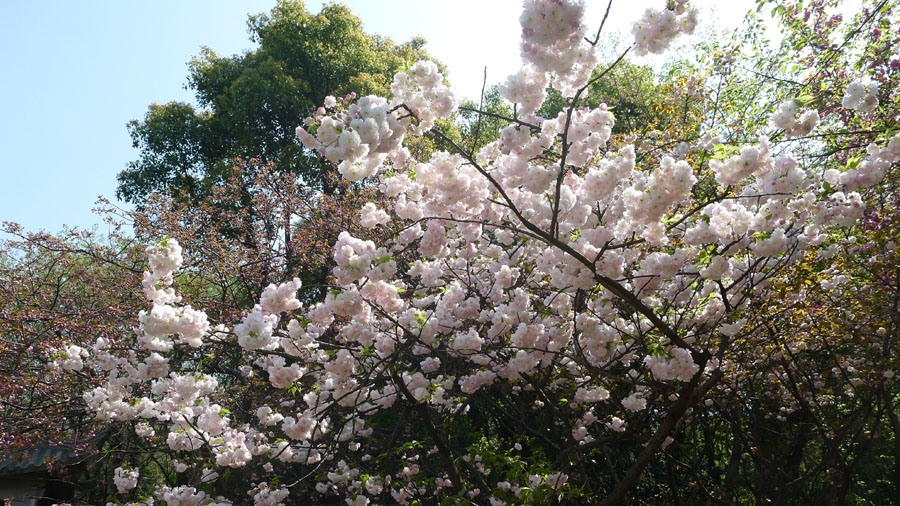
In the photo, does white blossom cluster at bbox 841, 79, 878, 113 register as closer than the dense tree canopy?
Yes

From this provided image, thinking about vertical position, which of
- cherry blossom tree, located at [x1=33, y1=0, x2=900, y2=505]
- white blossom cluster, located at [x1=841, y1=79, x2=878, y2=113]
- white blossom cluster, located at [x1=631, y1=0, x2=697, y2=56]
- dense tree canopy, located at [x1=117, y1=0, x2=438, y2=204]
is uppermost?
dense tree canopy, located at [x1=117, y1=0, x2=438, y2=204]

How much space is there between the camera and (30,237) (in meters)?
7.18

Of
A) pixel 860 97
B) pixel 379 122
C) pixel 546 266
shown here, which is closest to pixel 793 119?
pixel 860 97

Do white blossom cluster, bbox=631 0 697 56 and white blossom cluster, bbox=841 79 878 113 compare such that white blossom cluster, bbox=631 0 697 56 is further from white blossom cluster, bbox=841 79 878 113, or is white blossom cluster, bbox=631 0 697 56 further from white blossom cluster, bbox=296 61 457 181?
white blossom cluster, bbox=841 79 878 113

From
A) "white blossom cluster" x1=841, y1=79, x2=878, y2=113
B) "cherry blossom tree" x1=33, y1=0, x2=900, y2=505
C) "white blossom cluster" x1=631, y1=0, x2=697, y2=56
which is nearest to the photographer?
"white blossom cluster" x1=631, y1=0, x2=697, y2=56

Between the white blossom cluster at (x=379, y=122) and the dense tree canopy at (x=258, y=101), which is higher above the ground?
the dense tree canopy at (x=258, y=101)

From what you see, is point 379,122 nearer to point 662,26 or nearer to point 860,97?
point 662,26

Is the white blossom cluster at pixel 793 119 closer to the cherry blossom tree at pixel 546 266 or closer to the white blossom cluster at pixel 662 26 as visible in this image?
the cherry blossom tree at pixel 546 266

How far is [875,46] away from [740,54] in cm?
161

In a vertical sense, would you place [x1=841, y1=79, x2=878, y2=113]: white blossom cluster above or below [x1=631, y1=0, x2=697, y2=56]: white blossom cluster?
above

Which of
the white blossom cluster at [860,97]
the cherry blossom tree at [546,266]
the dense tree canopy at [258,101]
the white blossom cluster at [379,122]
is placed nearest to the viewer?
the white blossom cluster at [379,122]

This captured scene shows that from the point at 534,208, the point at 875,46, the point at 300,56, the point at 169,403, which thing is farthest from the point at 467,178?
the point at 300,56

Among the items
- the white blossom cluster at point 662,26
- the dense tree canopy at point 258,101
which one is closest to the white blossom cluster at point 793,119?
the white blossom cluster at point 662,26

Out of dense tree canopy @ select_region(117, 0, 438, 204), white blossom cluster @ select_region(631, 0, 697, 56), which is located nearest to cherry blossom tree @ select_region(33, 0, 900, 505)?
white blossom cluster @ select_region(631, 0, 697, 56)
